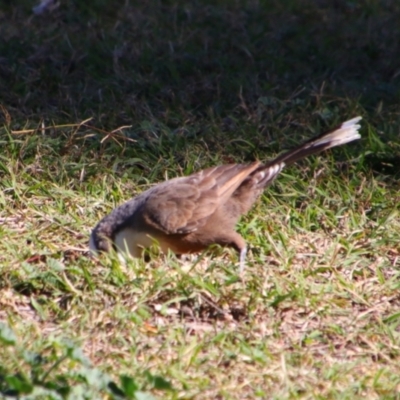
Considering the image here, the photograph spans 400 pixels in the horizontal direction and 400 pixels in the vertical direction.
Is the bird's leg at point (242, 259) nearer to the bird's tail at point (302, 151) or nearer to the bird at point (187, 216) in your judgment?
the bird at point (187, 216)

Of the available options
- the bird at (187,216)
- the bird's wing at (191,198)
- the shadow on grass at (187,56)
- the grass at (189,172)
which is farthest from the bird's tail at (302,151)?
the shadow on grass at (187,56)

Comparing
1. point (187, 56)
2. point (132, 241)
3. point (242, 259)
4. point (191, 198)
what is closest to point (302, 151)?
point (191, 198)

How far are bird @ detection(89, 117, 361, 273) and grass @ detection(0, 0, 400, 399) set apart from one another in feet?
0.46

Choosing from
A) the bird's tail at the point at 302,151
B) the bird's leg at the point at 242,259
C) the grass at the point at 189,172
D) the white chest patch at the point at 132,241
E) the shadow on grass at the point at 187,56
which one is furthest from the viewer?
the shadow on grass at the point at 187,56

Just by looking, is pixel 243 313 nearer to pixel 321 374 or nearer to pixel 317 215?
pixel 321 374

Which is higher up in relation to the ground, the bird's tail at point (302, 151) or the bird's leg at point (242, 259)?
the bird's tail at point (302, 151)

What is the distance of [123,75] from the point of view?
8.64 metres

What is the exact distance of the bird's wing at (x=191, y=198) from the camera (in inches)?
231

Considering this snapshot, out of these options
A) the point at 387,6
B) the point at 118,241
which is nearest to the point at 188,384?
the point at 118,241

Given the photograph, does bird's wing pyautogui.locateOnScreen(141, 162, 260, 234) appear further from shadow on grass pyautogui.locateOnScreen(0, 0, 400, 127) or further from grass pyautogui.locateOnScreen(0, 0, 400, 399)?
shadow on grass pyautogui.locateOnScreen(0, 0, 400, 127)

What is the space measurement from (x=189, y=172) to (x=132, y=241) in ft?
4.53

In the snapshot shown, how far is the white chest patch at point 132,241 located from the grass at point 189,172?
5.1 inches

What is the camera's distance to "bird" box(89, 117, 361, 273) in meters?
5.86

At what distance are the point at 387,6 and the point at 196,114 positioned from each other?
3.99 meters
